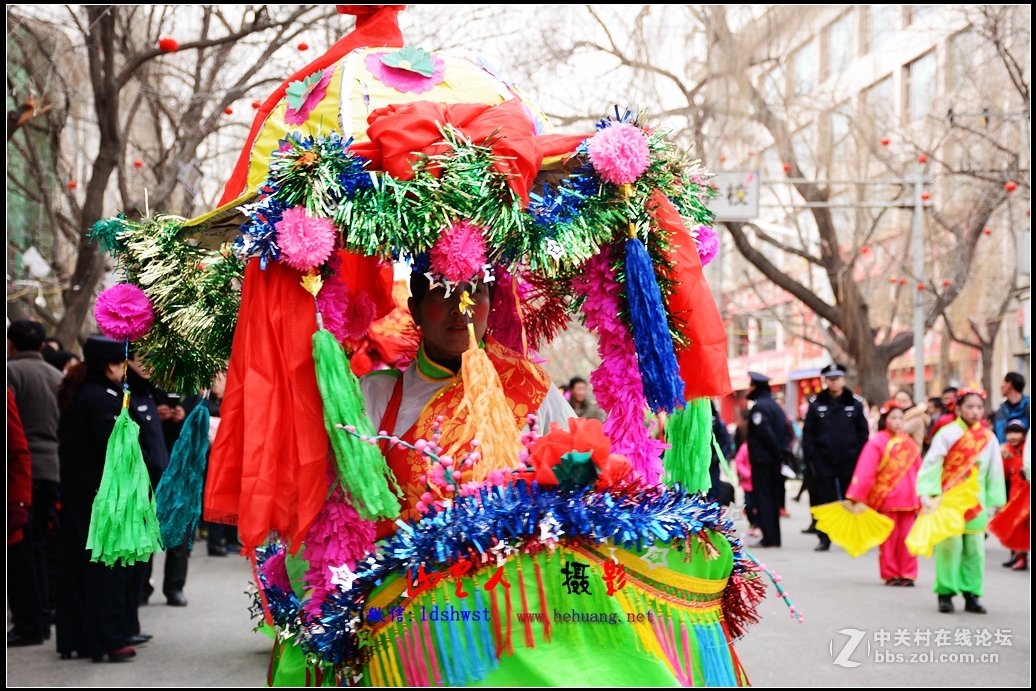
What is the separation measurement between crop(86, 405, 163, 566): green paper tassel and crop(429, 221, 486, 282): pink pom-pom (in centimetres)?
124

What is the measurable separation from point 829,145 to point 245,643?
639 inches

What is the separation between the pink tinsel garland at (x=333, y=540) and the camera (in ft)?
11.0

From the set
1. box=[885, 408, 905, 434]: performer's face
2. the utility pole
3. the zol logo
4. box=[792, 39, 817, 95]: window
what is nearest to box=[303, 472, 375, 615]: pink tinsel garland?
the zol logo

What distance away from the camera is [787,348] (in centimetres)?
4578

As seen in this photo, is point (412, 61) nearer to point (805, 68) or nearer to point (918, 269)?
point (918, 269)

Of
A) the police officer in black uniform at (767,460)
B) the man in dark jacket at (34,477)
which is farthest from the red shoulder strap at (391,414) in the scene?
the police officer in black uniform at (767,460)

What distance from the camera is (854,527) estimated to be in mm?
9305

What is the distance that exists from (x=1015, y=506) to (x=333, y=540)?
7865mm

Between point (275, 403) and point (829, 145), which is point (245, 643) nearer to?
point (275, 403)

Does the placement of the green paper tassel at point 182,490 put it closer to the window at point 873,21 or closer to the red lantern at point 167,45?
the red lantern at point 167,45

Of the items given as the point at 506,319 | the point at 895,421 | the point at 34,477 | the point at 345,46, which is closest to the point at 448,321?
the point at 506,319

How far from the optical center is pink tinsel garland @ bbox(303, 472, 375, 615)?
3367mm

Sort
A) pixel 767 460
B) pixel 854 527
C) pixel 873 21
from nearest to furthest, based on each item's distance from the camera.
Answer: pixel 854 527 < pixel 767 460 < pixel 873 21

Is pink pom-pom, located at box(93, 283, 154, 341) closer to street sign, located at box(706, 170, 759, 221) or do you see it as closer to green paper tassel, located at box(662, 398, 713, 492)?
green paper tassel, located at box(662, 398, 713, 492)
